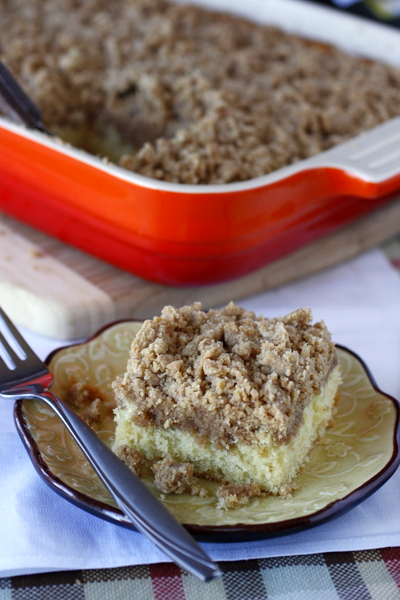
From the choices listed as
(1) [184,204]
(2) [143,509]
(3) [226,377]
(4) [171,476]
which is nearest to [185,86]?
(1) [184,204]

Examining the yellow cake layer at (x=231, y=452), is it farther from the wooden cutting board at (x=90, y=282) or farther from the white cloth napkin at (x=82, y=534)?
the wooden cutting board at (x=90, y=282)

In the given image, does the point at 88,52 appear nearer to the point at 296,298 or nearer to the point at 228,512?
the point at 296,298

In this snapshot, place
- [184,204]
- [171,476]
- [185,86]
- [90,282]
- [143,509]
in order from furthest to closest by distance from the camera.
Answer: [185,86], [90,282], [184,204], [171,476], [143,509]

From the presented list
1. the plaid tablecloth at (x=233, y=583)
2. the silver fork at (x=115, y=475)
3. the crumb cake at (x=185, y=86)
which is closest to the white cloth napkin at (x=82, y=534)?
the plaid tablecloth at (x=233, y=583)

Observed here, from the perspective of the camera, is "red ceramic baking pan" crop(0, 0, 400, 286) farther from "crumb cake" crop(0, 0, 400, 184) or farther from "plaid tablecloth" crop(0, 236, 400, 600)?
"plaid tablecloth" crop(0, 236, 400, 600)

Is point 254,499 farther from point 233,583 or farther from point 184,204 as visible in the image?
point 184,204
